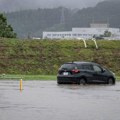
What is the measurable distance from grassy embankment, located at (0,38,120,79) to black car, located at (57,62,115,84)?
15.2 m

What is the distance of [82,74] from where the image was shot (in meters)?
35.3

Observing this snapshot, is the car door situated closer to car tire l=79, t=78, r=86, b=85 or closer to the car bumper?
car tire l=79, t=78, r=86, b=85

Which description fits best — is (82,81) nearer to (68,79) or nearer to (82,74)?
(82,74)

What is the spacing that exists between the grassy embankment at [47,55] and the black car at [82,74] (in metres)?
15.2

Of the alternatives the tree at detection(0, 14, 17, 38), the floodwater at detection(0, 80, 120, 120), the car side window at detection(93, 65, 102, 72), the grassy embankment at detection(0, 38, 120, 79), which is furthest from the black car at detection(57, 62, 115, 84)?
the tree at detection(0, 14, 17, 38)

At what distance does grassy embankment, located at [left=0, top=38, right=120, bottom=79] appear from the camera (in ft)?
172

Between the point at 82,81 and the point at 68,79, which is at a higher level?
the point at 68,79

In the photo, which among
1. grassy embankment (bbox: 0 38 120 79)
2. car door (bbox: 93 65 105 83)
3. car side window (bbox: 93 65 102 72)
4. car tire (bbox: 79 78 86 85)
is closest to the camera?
car tire (bbox: 79 78 86 85)

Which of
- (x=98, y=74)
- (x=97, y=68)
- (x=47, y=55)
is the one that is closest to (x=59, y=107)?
(x=98, y=74)

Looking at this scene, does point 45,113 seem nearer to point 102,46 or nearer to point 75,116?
point 75,116

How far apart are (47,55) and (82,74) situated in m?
21.1

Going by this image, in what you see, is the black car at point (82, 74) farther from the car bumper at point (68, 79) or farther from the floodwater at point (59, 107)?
the floodwater at point (59, 107)

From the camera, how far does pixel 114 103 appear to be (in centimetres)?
2158

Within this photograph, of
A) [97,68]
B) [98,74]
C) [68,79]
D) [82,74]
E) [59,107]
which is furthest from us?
[97,68]
